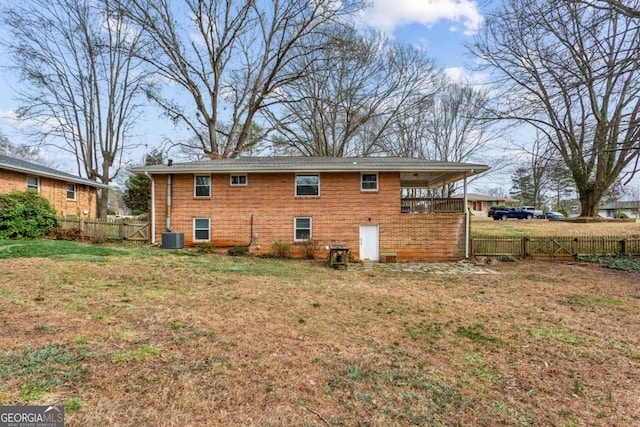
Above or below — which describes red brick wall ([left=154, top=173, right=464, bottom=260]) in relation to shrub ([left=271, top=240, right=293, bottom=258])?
above

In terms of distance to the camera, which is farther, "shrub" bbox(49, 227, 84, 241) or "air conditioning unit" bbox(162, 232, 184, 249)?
"shrub" bbox(49, 227, 84, 241)

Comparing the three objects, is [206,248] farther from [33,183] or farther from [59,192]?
[59,192]

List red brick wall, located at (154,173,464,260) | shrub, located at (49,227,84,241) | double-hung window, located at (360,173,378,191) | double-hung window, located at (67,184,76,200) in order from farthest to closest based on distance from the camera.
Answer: double-hung window, located at (67,184,76,200)
shrub, located at (49,227,84,241)
double-hung window, located at (360,173,378,191)
red brick wall, located at (154,173,464,260)

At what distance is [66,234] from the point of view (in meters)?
13.6

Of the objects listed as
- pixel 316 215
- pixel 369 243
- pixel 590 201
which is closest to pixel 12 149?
pixel 316 215

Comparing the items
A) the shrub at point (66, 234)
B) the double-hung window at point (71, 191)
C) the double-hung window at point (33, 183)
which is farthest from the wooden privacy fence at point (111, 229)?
the double-hung window at point (71, 191)

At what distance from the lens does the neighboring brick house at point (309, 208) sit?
1254 cm

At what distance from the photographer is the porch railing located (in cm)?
1257

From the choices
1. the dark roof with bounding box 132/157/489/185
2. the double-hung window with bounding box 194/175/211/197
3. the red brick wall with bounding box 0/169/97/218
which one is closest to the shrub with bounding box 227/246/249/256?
the double-hung window with bounding box 194/175/211/197

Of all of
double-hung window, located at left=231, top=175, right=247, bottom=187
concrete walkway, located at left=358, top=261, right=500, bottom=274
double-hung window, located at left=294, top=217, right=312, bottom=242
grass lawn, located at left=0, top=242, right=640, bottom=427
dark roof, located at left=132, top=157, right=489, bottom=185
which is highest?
dark roof, located at left=132, top=157, right=489, bottom=185

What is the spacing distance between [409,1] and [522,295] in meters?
10.6

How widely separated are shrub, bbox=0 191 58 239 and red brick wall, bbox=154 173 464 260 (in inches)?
209

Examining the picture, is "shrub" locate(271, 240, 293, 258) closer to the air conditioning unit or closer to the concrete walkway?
the concrete walkway

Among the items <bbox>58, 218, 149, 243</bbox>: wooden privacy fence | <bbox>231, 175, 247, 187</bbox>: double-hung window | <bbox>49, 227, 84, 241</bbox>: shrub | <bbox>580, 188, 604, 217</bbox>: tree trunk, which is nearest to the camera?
<bbox>231, 175, 247, 187</bbox>: double-hung window
